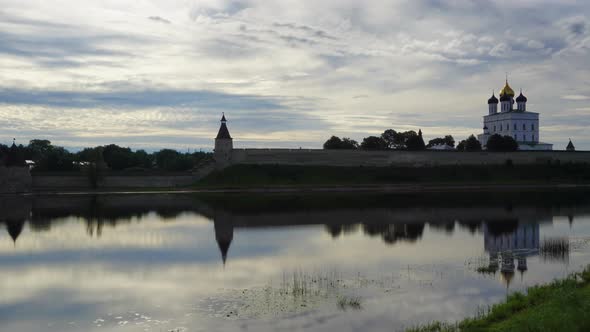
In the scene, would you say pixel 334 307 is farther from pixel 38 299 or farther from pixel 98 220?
pixel 98 220

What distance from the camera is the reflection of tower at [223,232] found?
16.0m

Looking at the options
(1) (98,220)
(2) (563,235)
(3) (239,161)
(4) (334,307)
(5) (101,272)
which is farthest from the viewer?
(3) (239,161)

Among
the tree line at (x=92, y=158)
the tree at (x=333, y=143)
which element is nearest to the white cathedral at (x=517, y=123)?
the tree at (x=333, y=143)

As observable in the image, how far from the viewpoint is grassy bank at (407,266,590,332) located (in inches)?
256

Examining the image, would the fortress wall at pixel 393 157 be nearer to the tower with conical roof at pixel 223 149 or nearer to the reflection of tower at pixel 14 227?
the tower with conical roof at pixel 223 149

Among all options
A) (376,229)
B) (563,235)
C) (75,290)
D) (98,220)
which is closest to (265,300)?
(75,290)

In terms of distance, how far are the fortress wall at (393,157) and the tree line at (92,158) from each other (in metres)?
5.91

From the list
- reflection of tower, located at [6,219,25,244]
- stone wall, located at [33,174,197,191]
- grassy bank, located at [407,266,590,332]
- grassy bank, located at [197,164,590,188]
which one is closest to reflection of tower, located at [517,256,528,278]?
grassy bank, located at [407,266,590,332]

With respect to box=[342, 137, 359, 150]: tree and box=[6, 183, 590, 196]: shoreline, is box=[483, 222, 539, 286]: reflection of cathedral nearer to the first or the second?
box=[6, 183, 590, 196]: shoreline

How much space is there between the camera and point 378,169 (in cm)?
5084

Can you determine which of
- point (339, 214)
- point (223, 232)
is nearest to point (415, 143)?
point (339, 214)

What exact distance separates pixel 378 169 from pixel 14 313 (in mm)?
43453

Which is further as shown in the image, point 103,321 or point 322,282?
point 322,282

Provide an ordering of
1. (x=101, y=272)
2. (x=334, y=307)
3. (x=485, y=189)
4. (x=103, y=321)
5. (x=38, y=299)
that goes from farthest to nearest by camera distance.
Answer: (x=485, y=189) → (x=101, y=272) → (x=38, y=299) → (x=334, y=307) → (x=103, y=321)
